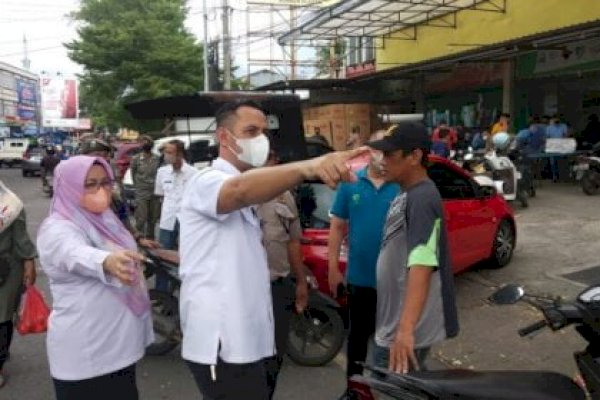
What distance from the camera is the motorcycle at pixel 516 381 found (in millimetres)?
2201

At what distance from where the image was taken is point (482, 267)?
7.92 meters

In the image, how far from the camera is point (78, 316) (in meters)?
2.74

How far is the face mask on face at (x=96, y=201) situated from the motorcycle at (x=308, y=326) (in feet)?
6.84

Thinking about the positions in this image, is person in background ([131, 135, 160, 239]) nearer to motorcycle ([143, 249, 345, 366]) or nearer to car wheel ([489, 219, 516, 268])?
motorcycle ([143, 249, 345, 366])

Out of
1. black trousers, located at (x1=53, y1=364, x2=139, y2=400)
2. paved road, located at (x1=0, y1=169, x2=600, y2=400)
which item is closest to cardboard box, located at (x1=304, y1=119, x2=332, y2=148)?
paved road, located at (x1=0, y1=169, x2=600, y2=400)

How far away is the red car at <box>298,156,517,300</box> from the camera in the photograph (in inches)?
212

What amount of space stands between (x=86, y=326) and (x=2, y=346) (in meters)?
2.29

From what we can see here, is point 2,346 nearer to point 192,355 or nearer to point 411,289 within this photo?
point 192,355

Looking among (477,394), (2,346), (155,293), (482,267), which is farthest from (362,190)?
(482,267)

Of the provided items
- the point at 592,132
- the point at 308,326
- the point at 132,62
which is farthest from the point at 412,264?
the point at 132,62

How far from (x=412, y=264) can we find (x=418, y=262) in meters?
0.03

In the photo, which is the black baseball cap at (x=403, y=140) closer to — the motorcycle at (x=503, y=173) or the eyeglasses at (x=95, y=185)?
the eyeglasses at (x=95, y=185)

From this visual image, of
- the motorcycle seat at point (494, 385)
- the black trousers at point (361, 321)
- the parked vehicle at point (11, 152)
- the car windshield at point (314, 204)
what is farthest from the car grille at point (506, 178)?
the parked vehicle at point (11, 152)

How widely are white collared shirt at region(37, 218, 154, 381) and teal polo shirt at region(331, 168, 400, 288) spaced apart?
141 cm
